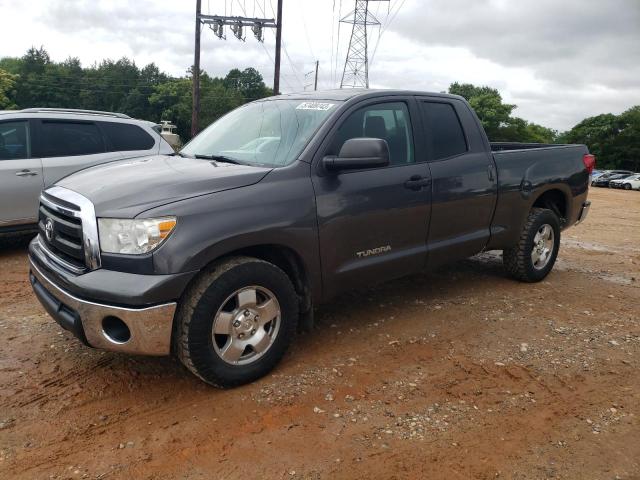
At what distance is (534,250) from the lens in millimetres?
5512

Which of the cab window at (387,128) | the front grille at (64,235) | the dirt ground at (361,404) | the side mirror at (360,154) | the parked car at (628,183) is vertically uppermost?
the cab window at (387,128)

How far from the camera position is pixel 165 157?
4070 mm

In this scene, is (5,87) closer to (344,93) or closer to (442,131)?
(344,93)

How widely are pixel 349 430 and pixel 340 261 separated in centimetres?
120

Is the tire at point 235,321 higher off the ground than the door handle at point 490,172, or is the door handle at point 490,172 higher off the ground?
the door handle at point 490,172

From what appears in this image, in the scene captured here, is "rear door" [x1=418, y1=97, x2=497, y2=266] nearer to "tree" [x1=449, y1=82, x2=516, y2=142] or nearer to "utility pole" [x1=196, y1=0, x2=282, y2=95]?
"utility pole" [x1=196, y1=0, x2=282, y2=95]

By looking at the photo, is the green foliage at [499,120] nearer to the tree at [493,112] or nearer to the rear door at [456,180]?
the tree at [493,112]

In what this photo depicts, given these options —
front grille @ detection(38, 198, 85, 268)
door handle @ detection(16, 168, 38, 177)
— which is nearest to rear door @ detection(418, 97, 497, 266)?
front grille @ detection(38, 198, 85, 268)

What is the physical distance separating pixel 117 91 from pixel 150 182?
87776 millimetres

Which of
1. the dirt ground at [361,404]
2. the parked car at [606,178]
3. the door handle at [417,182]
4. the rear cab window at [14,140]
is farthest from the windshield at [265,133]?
the parked car at [606,178]

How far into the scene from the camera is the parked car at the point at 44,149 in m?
6.19

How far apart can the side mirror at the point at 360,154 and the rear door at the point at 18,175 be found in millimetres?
4395

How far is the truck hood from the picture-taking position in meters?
2.97

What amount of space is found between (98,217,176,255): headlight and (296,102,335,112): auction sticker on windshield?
1.52m
